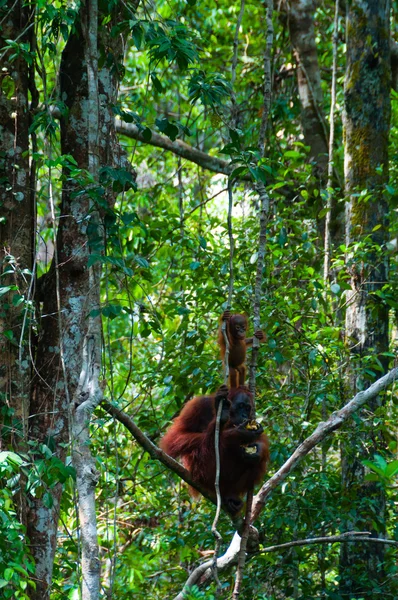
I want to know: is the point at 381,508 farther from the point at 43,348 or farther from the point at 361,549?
the point at 43,348

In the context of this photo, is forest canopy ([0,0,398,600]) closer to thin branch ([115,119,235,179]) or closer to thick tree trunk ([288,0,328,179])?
thin branch ([115,119,235,179])

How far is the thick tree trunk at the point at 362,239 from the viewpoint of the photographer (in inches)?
193

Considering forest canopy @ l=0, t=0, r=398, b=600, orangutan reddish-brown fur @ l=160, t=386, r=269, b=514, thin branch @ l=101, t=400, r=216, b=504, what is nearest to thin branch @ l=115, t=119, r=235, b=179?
forest canopy @ l=0, t=0, r=398, b=600

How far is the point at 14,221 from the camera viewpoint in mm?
4184

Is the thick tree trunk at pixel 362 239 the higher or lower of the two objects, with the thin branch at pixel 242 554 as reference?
higher

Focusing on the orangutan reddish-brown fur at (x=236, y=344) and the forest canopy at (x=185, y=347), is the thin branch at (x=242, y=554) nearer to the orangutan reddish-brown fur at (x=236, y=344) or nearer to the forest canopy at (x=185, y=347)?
the forest canopy at (x=185, y=347)

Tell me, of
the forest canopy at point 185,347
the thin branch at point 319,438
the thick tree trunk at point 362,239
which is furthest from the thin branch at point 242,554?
the thick tree trunk at point 362,239

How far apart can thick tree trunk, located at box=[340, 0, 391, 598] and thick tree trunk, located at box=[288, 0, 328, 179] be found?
1704mm

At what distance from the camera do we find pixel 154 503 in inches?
224

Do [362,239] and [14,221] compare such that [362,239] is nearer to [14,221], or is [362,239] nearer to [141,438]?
[14,221]

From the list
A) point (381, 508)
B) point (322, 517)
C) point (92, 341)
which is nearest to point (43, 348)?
point (92, 341)

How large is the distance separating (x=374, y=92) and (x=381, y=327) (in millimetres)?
1853

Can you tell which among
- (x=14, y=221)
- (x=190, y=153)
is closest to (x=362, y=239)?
(x=190, y=153)

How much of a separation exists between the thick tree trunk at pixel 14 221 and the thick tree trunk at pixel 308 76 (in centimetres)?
412
